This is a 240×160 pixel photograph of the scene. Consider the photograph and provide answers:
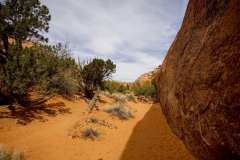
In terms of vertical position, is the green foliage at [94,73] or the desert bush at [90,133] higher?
the green foliage at [94,73]

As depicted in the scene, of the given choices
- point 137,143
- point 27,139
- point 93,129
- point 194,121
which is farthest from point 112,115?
point 194,121

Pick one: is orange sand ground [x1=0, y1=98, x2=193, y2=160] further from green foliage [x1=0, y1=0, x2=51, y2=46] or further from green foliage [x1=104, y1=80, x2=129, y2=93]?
green foliage [x1=104, y1=80, x2=129, y2=93]

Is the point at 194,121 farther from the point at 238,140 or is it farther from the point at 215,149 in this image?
the point at 238,140

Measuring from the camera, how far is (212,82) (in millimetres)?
2209

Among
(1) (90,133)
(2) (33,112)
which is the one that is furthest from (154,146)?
(2) (33,112)

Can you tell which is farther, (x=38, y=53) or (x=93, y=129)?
(x=38, y=53)

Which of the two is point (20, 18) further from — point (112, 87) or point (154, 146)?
point (112, 87)

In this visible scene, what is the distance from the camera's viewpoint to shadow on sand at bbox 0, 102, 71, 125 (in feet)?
25.2

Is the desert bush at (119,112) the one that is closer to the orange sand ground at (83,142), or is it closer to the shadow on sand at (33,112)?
the orange sand ground at (83,142)

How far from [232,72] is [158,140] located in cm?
514

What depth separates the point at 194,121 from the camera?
8.82ft

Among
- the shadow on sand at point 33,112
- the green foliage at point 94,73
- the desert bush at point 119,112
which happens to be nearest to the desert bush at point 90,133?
the shadow on sand at point 33,112

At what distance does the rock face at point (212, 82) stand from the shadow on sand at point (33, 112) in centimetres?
718

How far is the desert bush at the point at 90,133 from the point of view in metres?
6.73
